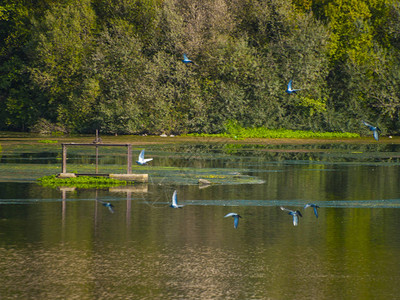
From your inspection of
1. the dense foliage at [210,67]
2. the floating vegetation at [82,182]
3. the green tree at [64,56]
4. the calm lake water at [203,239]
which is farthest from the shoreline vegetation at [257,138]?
the floating vegetation at [82,182]

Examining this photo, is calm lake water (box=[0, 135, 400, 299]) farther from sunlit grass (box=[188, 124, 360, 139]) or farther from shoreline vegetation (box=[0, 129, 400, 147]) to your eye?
sunlit grass (box=[188, 124, 360, 139])

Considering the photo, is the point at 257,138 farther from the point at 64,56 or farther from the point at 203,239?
the point at 203,239

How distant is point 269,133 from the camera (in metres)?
60.5

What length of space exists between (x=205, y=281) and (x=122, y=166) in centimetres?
2119

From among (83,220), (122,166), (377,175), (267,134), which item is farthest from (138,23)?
(83,220)

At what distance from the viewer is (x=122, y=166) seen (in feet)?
102

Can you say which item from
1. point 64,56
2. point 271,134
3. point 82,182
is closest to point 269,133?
point 271,134

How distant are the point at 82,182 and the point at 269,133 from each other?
37960 millimetres

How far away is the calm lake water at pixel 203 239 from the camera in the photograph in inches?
395

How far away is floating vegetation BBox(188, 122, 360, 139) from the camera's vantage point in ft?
196

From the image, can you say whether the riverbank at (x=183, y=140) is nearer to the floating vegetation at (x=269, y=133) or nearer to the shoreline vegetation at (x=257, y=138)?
the shoreline vegetation at (x=257, y=138)

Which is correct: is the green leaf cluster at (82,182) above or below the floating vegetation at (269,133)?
below

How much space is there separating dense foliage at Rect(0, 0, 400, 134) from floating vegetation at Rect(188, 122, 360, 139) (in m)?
0.51

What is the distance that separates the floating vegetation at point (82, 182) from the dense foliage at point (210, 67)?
3491 cm
